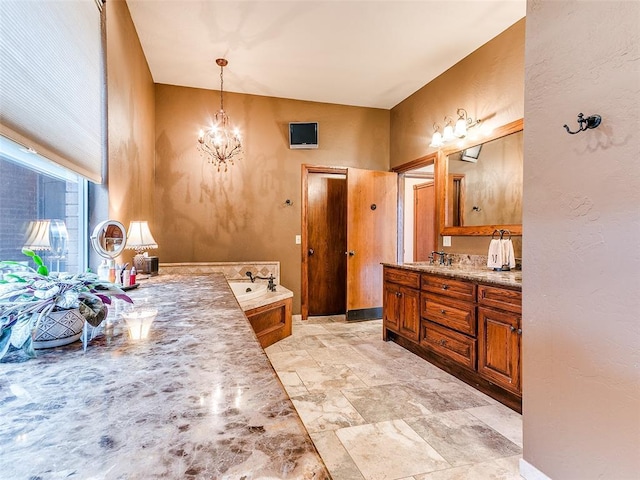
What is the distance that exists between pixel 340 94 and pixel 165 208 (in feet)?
8.84

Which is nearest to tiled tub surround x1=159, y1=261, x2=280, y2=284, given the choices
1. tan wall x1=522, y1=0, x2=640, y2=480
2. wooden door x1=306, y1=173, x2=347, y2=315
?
wooden door x1=306, y1=173, x2=347, y2=315

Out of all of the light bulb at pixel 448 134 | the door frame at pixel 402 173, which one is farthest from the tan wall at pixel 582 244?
the door frame at pixel 402 173

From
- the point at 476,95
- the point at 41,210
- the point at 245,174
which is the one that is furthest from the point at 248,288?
the point at 476,95

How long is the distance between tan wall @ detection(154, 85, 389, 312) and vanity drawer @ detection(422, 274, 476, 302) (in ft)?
6.83

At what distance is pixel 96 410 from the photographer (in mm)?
607

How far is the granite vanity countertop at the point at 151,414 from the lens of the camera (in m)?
0.46

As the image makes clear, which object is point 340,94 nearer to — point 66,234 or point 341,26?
point 341,26

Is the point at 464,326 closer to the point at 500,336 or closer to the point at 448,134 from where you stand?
the point at 500,336

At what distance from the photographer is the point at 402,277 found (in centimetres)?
346

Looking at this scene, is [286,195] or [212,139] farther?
[286,195]

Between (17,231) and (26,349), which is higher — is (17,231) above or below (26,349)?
above

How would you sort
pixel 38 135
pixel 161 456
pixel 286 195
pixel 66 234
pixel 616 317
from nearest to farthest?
pixel 161 456 < pixel 616 317 < pixel 38 135 < pixel 66 234 < pixel 286 195

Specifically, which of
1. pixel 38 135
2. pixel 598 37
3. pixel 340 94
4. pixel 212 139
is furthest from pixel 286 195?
pixel 598 37

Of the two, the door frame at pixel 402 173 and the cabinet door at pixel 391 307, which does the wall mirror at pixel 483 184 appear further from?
the cabinet door at pixel 391 307
